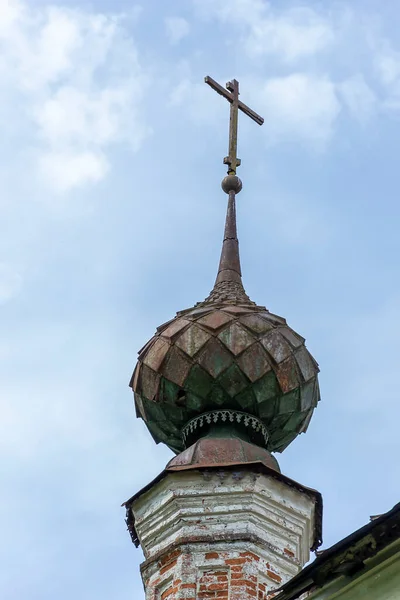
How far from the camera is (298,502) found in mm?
11008

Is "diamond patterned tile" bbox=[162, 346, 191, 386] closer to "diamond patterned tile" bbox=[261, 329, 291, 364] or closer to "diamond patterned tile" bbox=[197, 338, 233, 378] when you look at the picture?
"diamond patterned tile" bbox=[197, 338, 233, 378]

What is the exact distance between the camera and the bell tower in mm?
10430

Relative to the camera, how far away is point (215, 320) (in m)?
11.9

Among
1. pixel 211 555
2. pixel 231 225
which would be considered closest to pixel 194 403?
pixel 211 555

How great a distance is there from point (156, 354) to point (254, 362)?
0.84 metres

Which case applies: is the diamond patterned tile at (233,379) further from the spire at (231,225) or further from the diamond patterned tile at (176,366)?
the spire at (231,225)

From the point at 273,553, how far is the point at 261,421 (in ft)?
4.88

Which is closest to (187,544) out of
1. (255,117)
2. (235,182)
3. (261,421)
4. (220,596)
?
(220,596)

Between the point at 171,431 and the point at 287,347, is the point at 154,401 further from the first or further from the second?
the point at 287,347

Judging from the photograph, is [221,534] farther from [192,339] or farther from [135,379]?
[135,379]

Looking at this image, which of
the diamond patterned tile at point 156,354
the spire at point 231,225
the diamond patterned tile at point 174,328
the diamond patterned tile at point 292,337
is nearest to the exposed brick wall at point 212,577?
the diamond patterned tile at point 156,354

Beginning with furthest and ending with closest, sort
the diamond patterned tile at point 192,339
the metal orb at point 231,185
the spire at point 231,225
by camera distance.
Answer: the metal orb at point 231,185, the spire at point 231,225, the diamond patterned tile at point 192,339

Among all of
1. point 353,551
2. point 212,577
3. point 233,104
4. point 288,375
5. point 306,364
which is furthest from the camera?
point 233,104

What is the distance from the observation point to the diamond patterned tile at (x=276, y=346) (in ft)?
38.6
